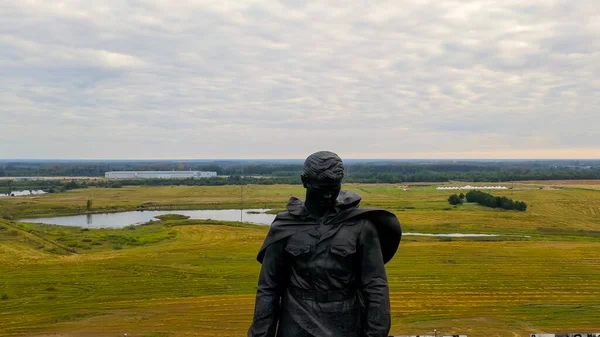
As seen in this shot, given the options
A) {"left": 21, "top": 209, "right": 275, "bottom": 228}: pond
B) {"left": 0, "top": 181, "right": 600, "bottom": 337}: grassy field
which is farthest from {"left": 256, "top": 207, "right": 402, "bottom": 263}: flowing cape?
{"left": 21, "top": 209, "right": 275, "bottom": 228}: pond

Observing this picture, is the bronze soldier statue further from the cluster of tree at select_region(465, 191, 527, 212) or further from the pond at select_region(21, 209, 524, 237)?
the cluster of tree at select_region(465, 191, 527, 212)

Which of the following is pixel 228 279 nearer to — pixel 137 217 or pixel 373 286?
pixel 373 286

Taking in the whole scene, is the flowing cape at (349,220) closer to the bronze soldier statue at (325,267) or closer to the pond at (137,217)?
the bronze soldier statue at (325,267)

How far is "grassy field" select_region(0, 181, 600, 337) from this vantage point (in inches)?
676

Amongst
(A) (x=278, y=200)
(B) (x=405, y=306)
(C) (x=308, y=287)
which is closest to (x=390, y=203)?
(A) (x=278, y=200)

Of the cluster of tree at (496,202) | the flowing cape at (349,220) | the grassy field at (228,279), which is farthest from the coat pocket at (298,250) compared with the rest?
the cluster of tree at (496,202)

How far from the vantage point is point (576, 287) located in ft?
72.4

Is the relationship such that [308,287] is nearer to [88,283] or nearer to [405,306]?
[405,306]

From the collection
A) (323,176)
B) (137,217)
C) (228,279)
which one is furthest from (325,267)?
(137,217)

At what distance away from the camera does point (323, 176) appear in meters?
3.12

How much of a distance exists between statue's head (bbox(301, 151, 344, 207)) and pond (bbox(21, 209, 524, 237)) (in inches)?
1742

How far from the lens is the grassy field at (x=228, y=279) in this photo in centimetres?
1717

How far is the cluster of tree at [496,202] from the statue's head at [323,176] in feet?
187

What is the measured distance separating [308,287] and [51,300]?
68.2ft
